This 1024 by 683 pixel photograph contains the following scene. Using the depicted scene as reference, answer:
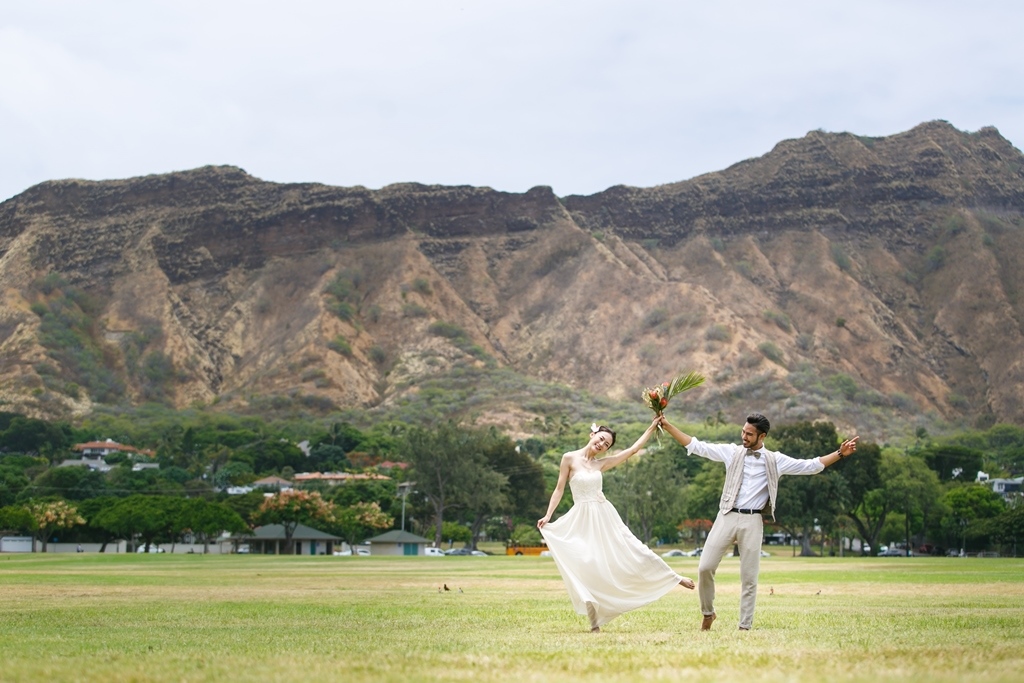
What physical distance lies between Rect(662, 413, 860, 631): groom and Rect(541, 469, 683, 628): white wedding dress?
0.62 metres

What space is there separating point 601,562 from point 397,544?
270 feet

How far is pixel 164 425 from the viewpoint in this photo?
169 m

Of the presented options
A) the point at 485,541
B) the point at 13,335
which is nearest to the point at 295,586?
the point at 485,541

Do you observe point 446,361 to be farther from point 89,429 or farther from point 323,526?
point 323,526

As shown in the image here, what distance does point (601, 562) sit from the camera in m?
13.5

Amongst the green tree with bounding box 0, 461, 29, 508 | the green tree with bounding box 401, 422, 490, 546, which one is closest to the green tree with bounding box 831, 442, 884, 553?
the green tree with bounding box 401, 422, 490, 546

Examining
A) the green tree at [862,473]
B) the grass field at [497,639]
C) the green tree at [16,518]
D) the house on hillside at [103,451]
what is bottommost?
the grass field at [497,639]

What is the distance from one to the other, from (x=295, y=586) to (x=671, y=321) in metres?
148

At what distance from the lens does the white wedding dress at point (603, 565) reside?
13.4m

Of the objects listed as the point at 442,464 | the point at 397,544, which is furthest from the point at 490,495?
the point at 397,544

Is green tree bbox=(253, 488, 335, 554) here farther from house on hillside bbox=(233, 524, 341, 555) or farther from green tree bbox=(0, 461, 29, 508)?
green tree bbox=(0, 461, 29, 508)

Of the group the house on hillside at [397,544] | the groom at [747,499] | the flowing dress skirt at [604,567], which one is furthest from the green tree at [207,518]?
the groom at [747,499]

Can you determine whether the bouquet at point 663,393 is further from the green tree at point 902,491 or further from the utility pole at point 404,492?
the utility pole at point 404,492

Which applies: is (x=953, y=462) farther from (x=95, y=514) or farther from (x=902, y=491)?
(x=95, y=514)
